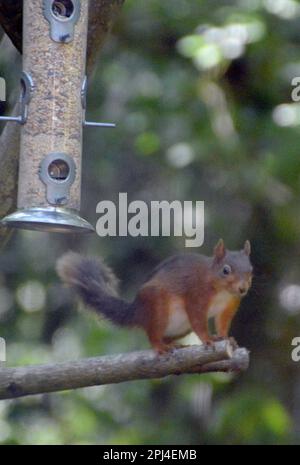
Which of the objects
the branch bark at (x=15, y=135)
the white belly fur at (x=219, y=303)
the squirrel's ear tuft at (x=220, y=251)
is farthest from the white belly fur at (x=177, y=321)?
the branch bark at (x=15, y=135)

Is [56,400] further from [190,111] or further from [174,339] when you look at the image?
[174,339]

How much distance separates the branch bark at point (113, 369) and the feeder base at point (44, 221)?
550 mm

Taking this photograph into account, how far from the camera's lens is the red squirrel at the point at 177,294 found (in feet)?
13.9

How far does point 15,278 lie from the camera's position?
25.2 ft

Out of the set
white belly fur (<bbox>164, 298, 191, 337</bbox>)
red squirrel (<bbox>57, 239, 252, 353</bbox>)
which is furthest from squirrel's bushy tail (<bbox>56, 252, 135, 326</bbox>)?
white belly fur (<bbox>164, 298, 191, 337</bbox>)

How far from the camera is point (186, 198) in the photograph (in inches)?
289

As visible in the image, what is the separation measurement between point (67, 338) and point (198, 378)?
76 cm

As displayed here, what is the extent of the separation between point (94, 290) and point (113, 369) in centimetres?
95

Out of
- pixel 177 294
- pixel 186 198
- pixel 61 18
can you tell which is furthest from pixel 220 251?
pixel 186 198

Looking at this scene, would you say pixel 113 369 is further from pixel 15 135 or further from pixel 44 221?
pixel 15 135

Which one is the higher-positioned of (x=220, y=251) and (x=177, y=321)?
(x=220, y=251)

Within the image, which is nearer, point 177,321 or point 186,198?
point 177,321

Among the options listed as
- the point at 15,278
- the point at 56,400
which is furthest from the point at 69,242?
the point at 56,400

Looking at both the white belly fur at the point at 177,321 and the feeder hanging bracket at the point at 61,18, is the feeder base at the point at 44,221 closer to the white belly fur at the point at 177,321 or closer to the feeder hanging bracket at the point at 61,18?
the white belly fur at the point at 177,321
